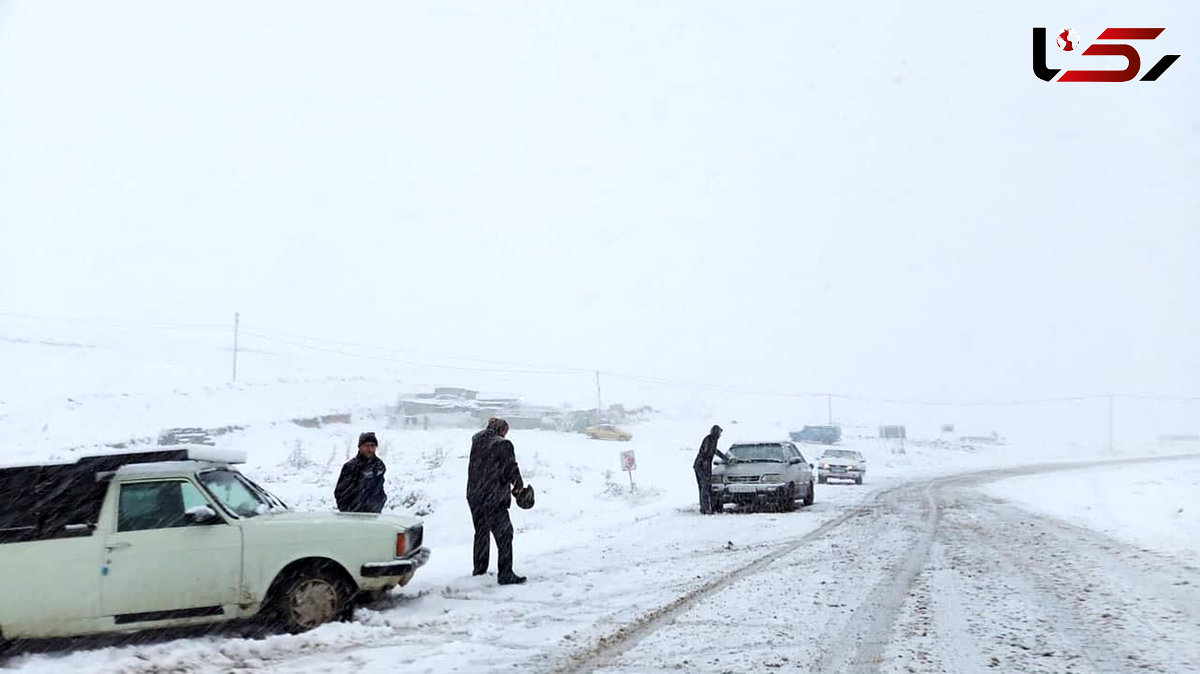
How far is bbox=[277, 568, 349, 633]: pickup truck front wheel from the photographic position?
26.4 ft

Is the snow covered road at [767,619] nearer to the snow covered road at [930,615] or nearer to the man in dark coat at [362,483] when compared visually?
the snow covered road at [930,615]

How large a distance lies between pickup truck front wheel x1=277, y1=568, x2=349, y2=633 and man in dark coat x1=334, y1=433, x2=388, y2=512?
206cm

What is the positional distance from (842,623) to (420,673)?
3.45 metres

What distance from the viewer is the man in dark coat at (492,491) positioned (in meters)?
10.1

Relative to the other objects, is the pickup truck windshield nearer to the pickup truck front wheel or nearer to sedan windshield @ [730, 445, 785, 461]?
the pickup truck front wheel

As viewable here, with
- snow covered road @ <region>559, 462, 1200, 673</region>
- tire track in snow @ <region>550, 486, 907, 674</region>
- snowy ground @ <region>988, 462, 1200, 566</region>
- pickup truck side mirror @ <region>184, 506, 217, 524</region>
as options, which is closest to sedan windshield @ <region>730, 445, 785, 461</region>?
snowy ground @ <region>988, 462, 1200, 566</region>

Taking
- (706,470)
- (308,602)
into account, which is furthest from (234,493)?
(706,470)

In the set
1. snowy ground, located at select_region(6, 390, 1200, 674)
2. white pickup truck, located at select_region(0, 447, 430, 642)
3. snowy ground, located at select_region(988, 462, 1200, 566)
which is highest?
white pickup truck, located at select_region(0, 447, 430, 642)

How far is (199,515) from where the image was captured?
7.90 m

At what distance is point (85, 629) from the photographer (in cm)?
754

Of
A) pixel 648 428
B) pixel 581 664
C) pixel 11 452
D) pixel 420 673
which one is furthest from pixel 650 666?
pixel 648 428

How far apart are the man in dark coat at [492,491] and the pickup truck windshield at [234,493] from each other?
7.18ft

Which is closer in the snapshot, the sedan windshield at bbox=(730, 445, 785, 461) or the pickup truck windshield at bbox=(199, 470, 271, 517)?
the pickup truck windshield at bbox=(199, 470, 271, 517)

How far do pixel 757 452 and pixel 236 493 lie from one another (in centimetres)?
1361
